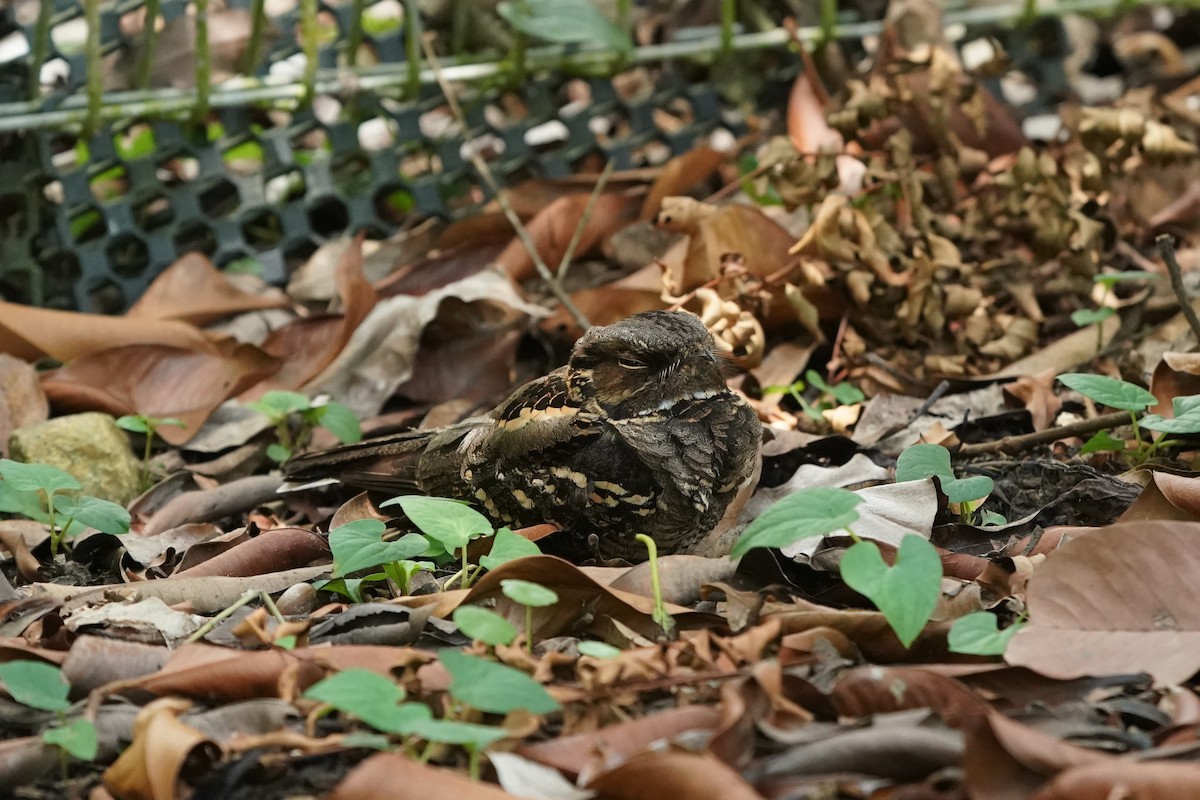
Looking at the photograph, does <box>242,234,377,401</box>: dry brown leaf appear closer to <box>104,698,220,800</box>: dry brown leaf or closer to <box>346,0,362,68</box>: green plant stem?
<box>346,0,362,68</box>: green plant stem

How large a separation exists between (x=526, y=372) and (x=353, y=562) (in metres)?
1.79

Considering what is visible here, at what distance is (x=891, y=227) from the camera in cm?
387

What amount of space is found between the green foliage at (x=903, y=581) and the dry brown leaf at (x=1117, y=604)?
182 mm

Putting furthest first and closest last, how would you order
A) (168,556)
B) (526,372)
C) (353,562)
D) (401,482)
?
1. (526,372)
2. (401,482)
3. (168,556)
4. (353,562)

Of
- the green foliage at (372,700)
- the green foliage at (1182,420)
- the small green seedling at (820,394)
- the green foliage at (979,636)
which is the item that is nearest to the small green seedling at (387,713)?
the green foliage at (372,700)

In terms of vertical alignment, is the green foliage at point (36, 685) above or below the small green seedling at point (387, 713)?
below

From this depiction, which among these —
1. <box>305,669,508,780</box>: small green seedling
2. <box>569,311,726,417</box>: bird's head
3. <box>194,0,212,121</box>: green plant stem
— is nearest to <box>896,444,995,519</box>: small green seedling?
<box>569,311,726,417</box>: bird's head

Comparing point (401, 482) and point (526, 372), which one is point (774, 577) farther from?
point (526, 372)

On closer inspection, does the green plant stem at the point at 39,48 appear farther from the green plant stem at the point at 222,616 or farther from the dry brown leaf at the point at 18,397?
the green plant stem at the point at 222,616

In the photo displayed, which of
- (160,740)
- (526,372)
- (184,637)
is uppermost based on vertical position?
(160,740)

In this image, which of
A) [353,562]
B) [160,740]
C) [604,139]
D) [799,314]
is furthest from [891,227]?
[160,740]

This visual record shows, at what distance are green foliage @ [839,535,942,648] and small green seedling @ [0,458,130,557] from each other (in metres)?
1.62

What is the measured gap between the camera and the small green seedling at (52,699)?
1.88m

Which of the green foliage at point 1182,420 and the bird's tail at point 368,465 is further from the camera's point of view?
the bird's tail at point 368,465
